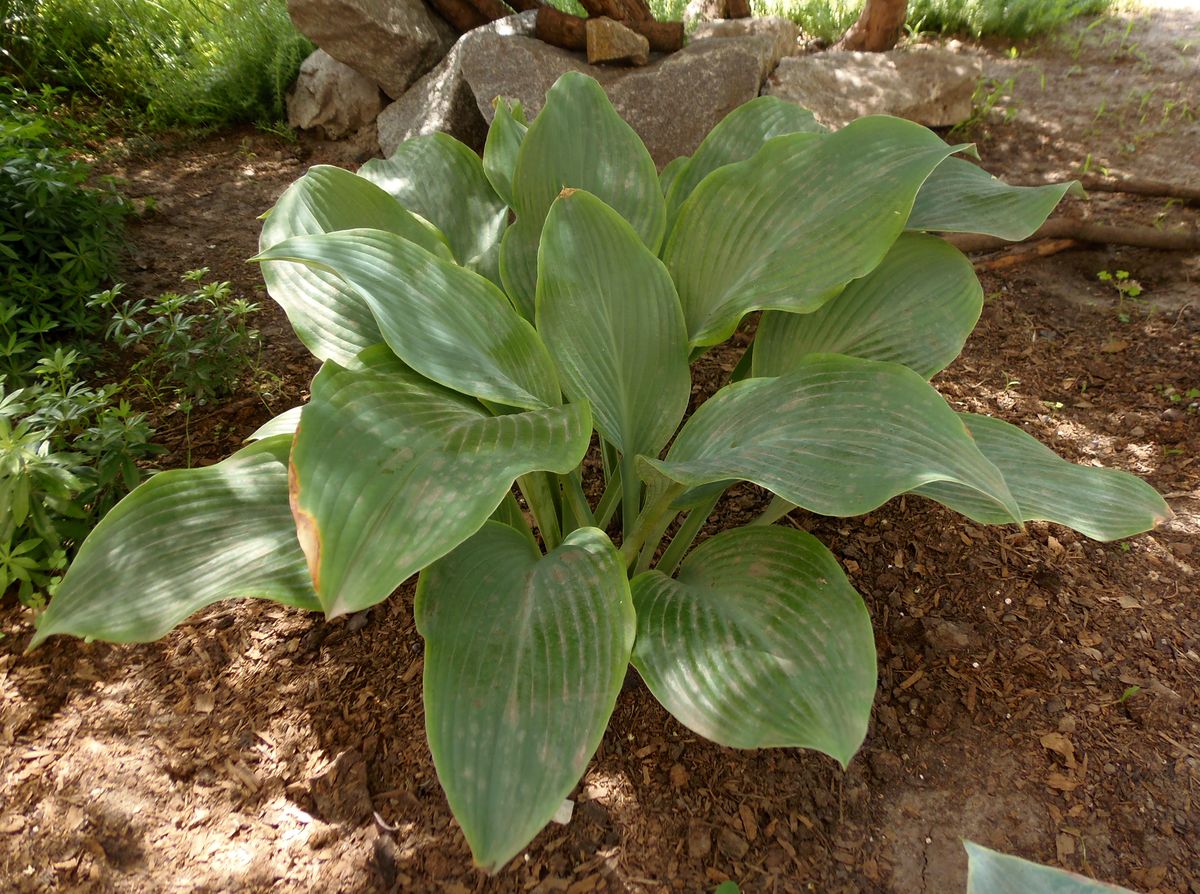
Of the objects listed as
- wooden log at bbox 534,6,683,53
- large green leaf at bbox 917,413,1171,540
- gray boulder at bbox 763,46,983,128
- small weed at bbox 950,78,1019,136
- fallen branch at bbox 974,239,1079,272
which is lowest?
fallen branch at bbox 974,239,1079,272

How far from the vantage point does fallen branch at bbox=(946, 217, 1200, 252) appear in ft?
8.47

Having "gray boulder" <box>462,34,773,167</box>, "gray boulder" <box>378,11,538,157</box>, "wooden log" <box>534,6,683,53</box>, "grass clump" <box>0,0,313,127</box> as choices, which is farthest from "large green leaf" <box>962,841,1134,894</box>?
"grass clump" <box>0,0,313,127</box>

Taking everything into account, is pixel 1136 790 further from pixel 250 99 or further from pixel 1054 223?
pixel 250 99

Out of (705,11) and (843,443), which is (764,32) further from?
(843,443)

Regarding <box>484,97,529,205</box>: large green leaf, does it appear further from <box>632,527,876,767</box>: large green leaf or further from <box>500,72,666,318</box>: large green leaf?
<box>632,527,876,767</box>: large green leaf

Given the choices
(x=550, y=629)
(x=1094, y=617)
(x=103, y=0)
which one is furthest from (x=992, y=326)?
(x=103, y=0)

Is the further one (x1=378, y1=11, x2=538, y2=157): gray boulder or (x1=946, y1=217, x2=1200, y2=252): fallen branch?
(x1=378, y1=11, x2=538, y2=157): gray boulder

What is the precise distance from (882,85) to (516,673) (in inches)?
133

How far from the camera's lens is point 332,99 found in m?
3.50

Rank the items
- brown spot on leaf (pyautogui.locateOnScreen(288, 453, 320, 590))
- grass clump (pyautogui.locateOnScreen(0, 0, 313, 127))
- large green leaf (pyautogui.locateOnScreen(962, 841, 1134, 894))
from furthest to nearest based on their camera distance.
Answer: grass clump (pyautogui.locateOnScreen(0, 0, 313, 127)) → brown spot on leaf (pyautogui.locateOnScreen(288, 453, 320, 590)) → large green leaf (pyautogui.locateOnScreen(962, 841, 1134, 894))

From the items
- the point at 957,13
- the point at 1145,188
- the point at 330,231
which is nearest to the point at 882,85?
the point at 1145,188

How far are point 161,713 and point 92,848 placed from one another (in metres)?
0.25

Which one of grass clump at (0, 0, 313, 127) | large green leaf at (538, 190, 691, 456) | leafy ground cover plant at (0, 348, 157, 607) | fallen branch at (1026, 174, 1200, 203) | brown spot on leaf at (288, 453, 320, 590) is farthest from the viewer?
grass clump at (0, 0, 313, 127)

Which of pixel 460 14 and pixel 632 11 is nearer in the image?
pixel 632 11
